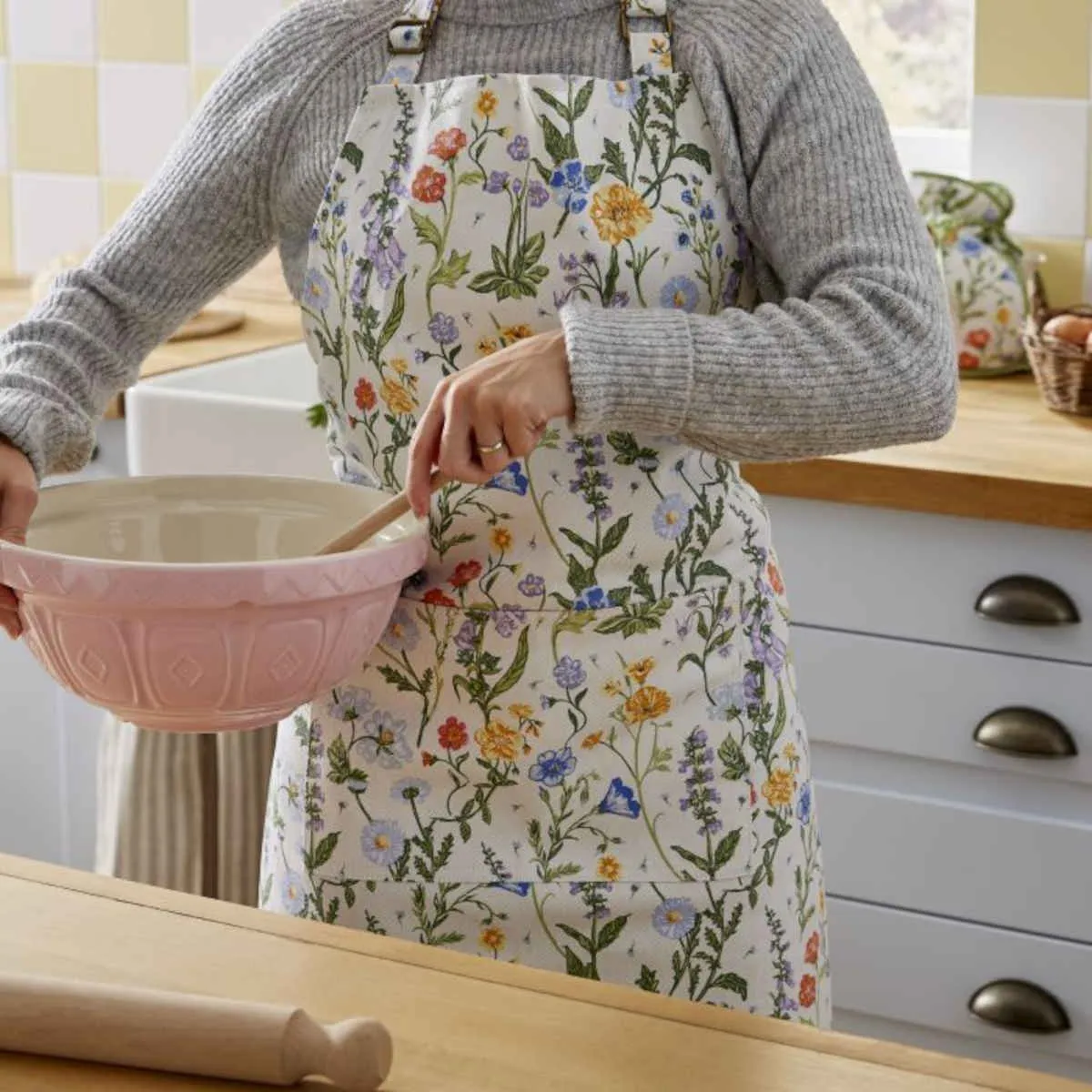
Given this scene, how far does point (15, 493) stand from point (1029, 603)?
105 centimetres

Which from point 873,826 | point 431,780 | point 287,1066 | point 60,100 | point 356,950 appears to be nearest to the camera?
point 287,1066

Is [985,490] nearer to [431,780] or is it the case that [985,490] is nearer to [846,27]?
[431,780]

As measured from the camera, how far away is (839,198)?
1196 mm

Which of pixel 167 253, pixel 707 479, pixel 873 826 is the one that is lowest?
pixel 873 826

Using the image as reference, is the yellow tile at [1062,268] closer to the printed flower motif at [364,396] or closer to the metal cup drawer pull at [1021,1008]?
the metal cup drawer pull at [1021,1008]

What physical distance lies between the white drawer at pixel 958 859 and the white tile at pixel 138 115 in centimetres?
142

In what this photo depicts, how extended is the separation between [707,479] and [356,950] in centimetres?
44

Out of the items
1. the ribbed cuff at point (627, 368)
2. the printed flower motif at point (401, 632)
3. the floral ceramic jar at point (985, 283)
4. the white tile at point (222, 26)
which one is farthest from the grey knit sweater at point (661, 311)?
the white tile at point (222, 26)

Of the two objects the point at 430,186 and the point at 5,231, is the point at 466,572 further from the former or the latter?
the point at 5,231

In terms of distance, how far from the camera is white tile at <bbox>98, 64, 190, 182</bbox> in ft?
9.34

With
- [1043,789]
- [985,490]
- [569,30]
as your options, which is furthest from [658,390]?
[1043,789]

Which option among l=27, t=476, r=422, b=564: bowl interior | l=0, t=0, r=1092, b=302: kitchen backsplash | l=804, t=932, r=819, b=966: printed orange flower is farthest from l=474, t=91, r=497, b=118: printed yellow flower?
l=0, t=0, r=1092, b=302: kitchen backsplash

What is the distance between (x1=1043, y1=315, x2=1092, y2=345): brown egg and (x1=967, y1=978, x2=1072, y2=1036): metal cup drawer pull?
0.71 m

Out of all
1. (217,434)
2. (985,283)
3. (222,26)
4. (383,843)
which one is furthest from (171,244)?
(222,26)
